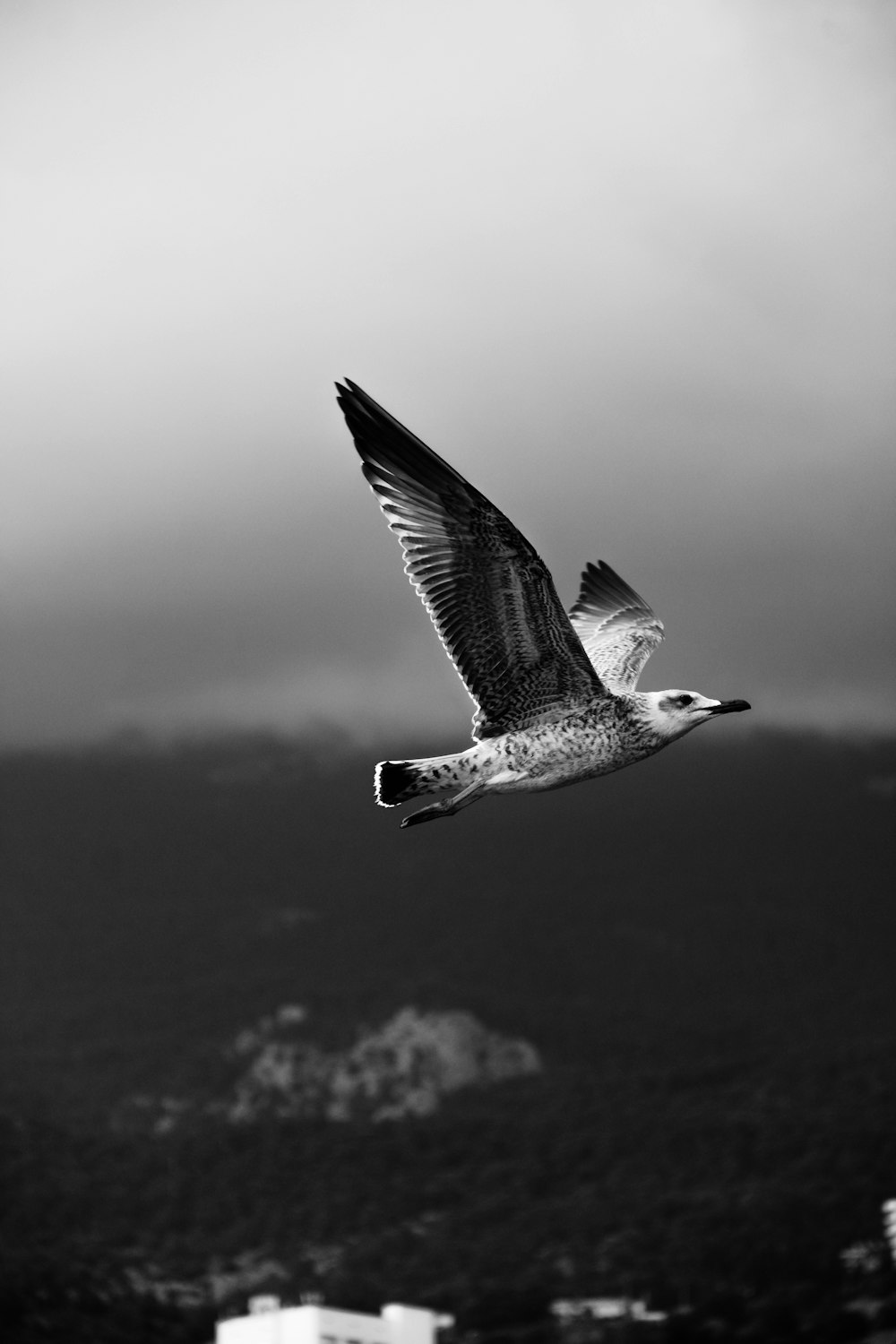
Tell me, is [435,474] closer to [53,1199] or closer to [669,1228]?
[669,1228]

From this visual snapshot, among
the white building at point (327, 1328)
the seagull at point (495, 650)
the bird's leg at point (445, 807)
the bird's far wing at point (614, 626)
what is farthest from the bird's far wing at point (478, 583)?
the white building at point (327, 1328)

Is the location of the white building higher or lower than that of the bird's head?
lower

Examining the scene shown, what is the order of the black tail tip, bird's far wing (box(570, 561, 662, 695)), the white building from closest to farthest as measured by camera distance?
the black tail tip → bird's far wing (box(570, 561, 662, 695)) → the white building

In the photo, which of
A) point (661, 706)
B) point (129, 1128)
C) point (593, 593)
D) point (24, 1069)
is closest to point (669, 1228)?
point (129, 1128)

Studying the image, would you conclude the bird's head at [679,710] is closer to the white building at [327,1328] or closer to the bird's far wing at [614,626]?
the bird's far wing at [614,626]

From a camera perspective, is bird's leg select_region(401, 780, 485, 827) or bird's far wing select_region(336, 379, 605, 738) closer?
bird's leg select_region(401, 780, 485, 827)

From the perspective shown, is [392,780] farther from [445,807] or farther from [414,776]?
[445,807]

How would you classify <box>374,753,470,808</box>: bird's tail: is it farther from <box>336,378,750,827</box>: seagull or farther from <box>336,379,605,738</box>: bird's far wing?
<box>336,379,605,738</box>: bird's far wing

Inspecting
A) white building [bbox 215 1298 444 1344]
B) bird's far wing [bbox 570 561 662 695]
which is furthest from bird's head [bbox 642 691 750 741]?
white building [bbox 215 1298 444 1344]
